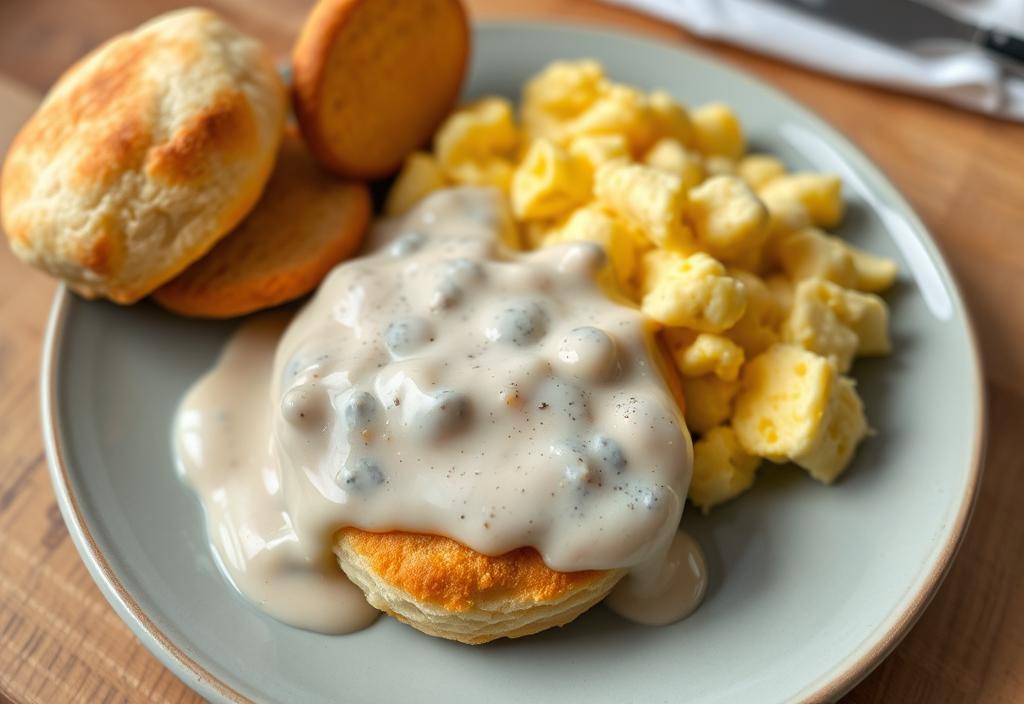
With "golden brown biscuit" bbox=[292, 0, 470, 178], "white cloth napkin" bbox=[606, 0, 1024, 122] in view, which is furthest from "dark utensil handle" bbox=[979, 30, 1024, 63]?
"golden brown biscuit" bbox=[292, 0, 470, 178]

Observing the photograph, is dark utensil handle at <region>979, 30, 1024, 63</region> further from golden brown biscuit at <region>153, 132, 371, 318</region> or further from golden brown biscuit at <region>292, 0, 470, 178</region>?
golden brown biscuit at <region>153, 132, 371, 318</region>

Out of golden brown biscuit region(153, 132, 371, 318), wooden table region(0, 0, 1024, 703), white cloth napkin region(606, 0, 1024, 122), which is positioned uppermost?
white cloth napkin region(606, 0, 1024, 122)

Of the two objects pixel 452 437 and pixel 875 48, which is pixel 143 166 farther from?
pixel 875 48

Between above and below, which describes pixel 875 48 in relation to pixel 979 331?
above

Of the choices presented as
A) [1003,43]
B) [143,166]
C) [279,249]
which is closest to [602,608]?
[279,249]

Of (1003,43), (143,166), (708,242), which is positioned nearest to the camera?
(143,166)

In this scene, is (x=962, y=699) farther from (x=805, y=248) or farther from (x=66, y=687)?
(x=66, y=687)

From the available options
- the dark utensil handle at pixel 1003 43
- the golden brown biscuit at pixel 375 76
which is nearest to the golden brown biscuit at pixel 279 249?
the golden brown biscuit at pixel 375 76
